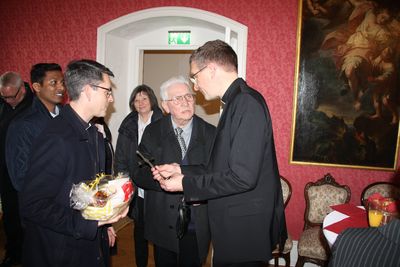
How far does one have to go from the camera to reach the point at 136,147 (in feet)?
11.8

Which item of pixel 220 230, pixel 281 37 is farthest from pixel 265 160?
pixel 281 37

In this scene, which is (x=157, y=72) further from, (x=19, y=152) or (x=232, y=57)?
(x=232, y=57)

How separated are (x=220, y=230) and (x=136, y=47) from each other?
3950 millimetres

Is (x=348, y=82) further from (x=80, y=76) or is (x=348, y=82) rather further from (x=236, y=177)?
(x=80, y=76)

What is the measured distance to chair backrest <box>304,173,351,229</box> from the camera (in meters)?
3.80

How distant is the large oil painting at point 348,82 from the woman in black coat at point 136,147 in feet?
6.41

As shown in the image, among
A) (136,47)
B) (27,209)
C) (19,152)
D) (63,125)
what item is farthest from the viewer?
(136,47)

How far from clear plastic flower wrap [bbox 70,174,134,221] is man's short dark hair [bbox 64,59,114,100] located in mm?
535

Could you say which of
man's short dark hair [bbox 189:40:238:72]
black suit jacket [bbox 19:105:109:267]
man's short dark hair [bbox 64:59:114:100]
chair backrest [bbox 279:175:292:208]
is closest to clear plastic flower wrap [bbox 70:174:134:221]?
black suit jacket [bbox 19:105:109:267]

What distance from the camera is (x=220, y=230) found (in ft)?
5.97

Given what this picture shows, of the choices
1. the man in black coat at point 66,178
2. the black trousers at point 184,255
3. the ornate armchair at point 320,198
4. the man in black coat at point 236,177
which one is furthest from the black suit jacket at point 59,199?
the ornate armchair at point 320,198

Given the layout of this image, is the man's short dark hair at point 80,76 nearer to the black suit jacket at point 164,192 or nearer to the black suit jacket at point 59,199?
the black suit jacket at point 59,199

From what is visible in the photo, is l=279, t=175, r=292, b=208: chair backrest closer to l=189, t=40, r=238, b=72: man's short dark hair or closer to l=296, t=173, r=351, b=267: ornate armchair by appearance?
l=296, t=173, r=351, b=267: ornate armchair

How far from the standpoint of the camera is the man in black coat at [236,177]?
168 cm
